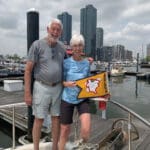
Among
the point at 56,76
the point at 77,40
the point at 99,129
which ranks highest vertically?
the point at 77,40

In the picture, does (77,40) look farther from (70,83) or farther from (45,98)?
(45,98)

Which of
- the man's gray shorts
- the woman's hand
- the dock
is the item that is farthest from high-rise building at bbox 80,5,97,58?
the woman's hand

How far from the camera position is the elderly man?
3596mm

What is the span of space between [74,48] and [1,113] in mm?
8801

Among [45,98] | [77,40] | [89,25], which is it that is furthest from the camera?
[89,25]

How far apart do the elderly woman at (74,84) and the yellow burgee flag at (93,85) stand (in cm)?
6

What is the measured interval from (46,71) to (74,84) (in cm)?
39

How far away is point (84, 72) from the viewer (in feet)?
11.9

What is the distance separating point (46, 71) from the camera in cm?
363

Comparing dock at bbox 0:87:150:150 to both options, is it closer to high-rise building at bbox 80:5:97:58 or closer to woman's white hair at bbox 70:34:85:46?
woman's white hair at bbox 70:34:85:46

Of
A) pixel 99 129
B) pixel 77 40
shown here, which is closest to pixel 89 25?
pixel 99 129

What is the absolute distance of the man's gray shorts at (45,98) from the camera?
3.66 metres

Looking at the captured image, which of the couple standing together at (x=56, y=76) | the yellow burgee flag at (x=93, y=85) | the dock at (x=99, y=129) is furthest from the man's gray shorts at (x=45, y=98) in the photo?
the dock at (x=99, y=129)

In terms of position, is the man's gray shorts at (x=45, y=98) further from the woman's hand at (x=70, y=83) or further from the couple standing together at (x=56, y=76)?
the woman's hand at (x=70, y=83)
